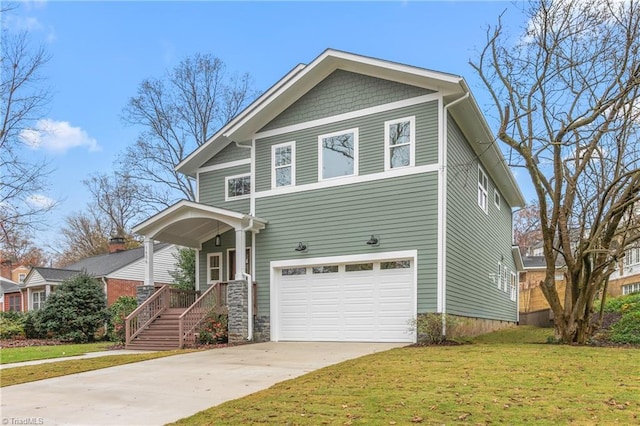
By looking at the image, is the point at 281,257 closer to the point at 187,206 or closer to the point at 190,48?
the point at 187,206

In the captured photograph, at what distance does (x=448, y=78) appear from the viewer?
1154 centimetres

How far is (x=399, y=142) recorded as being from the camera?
12.7 meters

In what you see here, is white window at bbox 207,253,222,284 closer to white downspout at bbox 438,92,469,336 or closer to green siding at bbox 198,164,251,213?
green siding at bbox 198,164,251,213

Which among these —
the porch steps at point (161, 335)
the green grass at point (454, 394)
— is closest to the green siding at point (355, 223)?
the porch steps at point (161, 335)

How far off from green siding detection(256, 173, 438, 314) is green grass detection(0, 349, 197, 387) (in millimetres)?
4416

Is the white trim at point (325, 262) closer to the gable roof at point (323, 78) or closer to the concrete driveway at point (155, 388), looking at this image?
the concrete driveway at point (155, 388)

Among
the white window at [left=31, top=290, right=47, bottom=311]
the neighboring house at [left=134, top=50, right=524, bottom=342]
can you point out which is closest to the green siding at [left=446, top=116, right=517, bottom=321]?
the neighboring house at [left=134, top=50, right=524, bottom=342]

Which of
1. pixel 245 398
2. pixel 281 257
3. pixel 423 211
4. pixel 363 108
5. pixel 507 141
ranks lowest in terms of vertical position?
pixel 245 398

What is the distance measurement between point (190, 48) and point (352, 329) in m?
23.9

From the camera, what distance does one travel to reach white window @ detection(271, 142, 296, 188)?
14.2 meters

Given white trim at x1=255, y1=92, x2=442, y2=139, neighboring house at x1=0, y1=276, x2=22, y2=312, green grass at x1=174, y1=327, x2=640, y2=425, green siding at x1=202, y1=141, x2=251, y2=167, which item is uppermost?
white trim at x1=255, y1=92, x2=442, y2=139

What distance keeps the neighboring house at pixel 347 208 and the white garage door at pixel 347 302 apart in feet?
0.10

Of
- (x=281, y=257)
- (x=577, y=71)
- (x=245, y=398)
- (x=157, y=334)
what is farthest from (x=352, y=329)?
(x=577, y=71)

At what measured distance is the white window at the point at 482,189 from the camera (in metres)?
16.1
